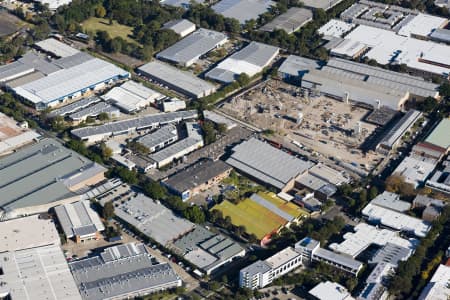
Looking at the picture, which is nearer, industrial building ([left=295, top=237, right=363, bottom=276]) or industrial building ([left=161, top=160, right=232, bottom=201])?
industrial building ([left=295, top=237, right=363, bottom=276])

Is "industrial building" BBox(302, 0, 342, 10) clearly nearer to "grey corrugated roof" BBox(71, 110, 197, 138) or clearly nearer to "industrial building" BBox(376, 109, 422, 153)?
"industrial building" BBox(376, 109, 422, 153)

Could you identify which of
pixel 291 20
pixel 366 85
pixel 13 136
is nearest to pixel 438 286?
pixel 366 85

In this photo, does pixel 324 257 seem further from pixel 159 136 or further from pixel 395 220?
pixel 159 136

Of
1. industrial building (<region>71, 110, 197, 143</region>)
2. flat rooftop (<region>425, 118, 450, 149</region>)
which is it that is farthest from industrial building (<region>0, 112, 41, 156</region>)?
flat rooftop (<region>425, 118, 450, 149</region>)

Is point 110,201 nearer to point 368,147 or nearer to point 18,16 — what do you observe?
point 368,147

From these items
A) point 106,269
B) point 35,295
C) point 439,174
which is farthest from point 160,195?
point 439,174
